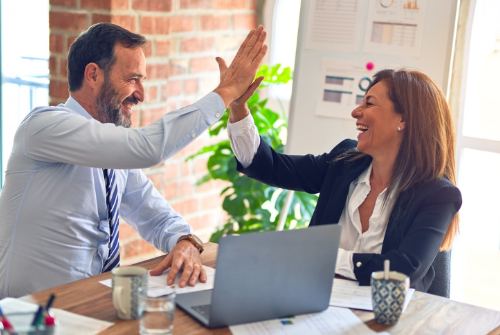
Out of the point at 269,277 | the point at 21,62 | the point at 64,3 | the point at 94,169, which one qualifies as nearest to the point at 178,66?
the point at 64,3

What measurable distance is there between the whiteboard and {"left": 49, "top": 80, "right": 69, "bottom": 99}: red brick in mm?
980

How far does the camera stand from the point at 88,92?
1938 mm

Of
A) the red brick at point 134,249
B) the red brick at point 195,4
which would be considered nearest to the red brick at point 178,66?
the red brick at point 195,4

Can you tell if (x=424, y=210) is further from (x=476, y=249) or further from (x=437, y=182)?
(x=476, y=249)

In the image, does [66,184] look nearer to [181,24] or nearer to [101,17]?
[101,17]

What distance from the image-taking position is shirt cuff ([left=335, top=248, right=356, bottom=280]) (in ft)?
5.50

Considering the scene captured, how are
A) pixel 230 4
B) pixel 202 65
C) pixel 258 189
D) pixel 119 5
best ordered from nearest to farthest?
1. pixel 119 5
2. pixel 258 189
3. pixel 202 65
4. pixel 230 4

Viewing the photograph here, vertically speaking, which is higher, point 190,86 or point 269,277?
point 190,86

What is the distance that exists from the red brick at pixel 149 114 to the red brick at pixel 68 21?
44cm

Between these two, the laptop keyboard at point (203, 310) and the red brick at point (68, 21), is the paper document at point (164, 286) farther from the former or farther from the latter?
the red brick at point (68, 21)

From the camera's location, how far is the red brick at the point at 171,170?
10.5ft

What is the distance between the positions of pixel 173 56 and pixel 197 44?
207 millimetres

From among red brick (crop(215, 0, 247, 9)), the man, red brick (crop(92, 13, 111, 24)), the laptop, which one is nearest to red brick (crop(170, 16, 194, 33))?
red brick (crop(215, 0, 247, 9))

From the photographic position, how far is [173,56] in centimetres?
316
